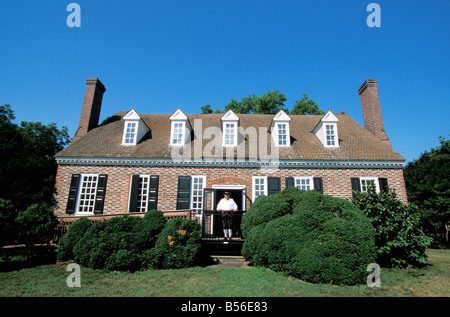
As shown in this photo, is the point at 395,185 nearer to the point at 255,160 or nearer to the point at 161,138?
the point at 255,160

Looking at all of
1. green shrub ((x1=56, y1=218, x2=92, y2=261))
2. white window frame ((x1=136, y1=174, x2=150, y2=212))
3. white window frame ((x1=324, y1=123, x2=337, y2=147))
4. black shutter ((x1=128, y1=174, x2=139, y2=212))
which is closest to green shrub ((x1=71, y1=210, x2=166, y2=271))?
green shrub ((x1=56, y1=218, x2=92, y2=261))

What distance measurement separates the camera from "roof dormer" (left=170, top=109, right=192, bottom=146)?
48.6 ft

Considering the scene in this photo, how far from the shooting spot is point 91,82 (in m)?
16.5

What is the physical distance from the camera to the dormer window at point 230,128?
1471 centimetres

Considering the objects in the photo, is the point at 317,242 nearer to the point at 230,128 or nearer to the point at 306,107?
the point at 230,128

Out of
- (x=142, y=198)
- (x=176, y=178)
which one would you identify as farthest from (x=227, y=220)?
(x=142, y=198)

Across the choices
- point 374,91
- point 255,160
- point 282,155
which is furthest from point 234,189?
point 374,91

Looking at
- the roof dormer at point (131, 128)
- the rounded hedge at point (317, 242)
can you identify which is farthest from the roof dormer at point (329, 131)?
the roof dormer at point (131, 128)

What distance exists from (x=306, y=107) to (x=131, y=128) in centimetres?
1945

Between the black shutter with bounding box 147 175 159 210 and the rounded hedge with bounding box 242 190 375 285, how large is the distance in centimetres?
662

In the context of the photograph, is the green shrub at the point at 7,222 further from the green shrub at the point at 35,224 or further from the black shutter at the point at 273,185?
the black shutter at the point at 273,185

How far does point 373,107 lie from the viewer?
16.2 m

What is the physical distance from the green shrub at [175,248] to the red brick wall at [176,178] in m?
4.90
